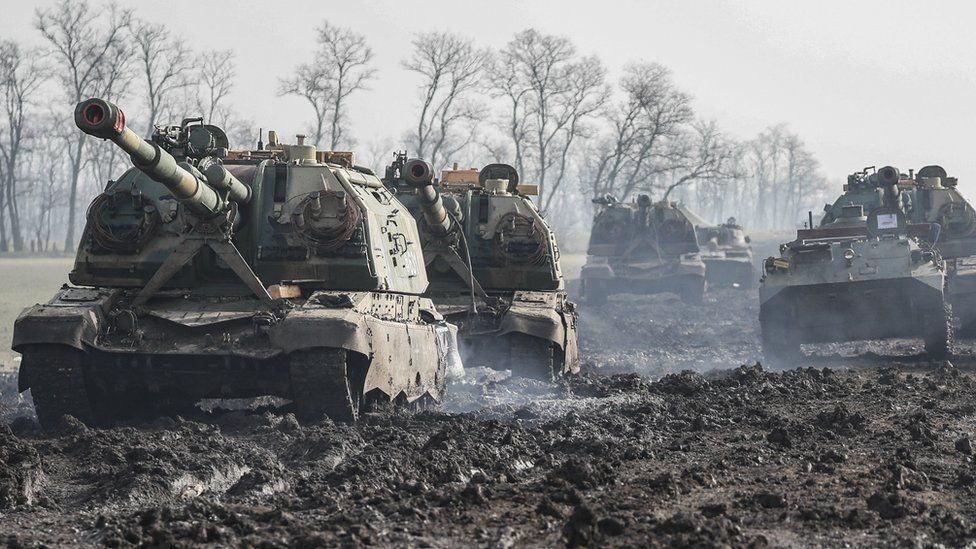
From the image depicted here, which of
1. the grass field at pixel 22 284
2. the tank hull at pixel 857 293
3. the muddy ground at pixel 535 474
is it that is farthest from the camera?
the grass field at pixel 22 284

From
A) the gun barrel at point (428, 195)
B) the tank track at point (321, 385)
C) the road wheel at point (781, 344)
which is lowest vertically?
the road wheel at point (781, 344)

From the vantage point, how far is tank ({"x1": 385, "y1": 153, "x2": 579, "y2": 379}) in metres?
17.2

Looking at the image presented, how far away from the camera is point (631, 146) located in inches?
2153

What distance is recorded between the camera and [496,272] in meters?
19.2

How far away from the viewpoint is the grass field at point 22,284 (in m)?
27.5

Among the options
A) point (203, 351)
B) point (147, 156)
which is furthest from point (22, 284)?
point (147, 156)

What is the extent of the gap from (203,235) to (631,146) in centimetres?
4248

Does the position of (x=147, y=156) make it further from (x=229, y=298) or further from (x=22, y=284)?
(x=22, y=284)

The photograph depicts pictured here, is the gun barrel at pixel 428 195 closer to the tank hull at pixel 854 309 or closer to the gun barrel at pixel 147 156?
the gun barrel at pixel 147 156

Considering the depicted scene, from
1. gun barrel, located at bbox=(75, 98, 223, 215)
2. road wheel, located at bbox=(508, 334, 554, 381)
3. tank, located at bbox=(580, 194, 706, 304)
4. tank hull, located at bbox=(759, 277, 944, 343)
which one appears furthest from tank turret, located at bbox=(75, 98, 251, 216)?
tank, located at bbox=(580, 194, 706, 304)

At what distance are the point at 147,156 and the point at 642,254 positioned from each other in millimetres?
24069

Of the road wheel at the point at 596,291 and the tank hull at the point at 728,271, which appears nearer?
the road wheel at the point at 596,291

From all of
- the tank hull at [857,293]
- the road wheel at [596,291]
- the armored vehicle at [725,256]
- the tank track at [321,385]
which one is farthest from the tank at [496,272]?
the armored vehicle at [725,256]

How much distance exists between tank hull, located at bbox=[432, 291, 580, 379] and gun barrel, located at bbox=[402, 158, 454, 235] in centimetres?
102
